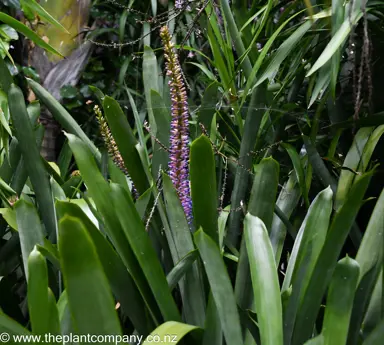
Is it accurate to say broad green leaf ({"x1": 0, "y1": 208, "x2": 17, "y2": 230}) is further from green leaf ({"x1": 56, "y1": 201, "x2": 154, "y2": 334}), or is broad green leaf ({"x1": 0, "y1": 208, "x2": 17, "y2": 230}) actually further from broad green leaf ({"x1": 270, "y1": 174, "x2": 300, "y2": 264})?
broad green leaf ({"x1": 270, "y1": 174, "x2": 300, "y2": 264})

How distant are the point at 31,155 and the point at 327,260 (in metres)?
0.55

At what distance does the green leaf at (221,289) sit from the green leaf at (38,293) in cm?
18

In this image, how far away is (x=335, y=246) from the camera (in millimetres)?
582

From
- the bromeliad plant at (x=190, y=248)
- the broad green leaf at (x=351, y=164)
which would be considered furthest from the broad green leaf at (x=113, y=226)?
the broad green leaf at (x=351, y=164)

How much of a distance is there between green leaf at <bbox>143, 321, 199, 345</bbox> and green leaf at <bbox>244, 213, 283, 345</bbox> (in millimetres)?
81

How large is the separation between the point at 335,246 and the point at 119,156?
15.3 inches

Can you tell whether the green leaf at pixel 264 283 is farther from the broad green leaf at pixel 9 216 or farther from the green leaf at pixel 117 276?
the broad green leaf at pixel 9 216

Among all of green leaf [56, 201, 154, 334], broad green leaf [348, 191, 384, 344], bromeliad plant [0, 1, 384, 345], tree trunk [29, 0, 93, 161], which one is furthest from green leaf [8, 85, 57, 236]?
tree trunk [29, 0, 93, 161]

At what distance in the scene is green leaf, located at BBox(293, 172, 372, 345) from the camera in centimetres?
57

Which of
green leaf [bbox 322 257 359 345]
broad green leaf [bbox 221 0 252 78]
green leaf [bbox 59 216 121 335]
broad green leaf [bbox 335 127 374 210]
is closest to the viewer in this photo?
green leaf [bbox 59 216 121 335]

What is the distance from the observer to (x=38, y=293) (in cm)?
51

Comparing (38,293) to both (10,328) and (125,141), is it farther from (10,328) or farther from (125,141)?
(125,141)

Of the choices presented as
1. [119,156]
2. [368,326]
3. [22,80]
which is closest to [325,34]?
[119,156]

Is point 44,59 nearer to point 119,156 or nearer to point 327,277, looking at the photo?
point 119,156
